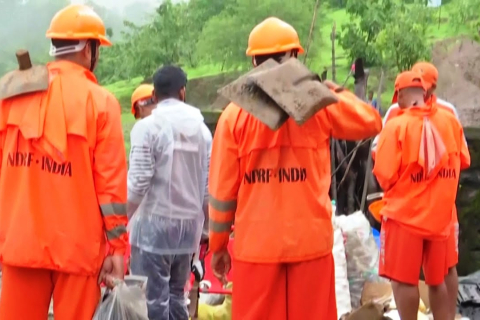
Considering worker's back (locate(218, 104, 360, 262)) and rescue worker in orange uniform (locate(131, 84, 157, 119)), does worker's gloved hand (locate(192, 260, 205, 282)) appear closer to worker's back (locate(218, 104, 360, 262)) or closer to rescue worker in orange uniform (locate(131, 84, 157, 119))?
rescue worker in orange uniform (locate(131, 84, 157, 119))

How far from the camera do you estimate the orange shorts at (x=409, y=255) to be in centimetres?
398

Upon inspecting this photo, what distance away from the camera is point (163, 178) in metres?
3.79

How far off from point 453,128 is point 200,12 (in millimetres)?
3653

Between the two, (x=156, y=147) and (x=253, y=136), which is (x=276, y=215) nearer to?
(x=253, y=136)

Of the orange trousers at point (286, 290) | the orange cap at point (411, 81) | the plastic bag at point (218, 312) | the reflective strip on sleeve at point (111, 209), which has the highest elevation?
the orange cap at point (411, 81)

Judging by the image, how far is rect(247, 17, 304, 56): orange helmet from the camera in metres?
3.00

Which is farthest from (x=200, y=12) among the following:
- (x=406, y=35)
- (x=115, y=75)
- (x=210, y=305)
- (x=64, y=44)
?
(x=64, y=44)

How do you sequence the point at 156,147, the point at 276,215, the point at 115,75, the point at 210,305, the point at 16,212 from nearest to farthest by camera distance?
the point at 16,212 → the point at 276,215 → the point at 156,147 → the point at 210,305 → the point at 115,75

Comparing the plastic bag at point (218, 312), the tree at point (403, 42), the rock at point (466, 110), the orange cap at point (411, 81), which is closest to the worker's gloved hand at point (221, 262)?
the plastic bag at point (218, 312)

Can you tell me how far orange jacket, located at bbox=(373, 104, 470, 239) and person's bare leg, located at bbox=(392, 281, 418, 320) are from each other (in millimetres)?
351

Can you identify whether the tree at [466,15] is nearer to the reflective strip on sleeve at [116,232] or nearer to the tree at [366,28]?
the tree at [366,28]

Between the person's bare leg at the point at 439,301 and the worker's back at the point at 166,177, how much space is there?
1429 mm

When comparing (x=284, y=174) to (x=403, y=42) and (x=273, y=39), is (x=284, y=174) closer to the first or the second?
(x=273, y=39)

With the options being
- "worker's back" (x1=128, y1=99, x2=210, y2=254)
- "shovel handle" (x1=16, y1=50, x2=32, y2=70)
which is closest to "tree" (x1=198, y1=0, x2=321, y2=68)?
"worker's back" (x1=128, y1=99, x2=210, y2=254)
